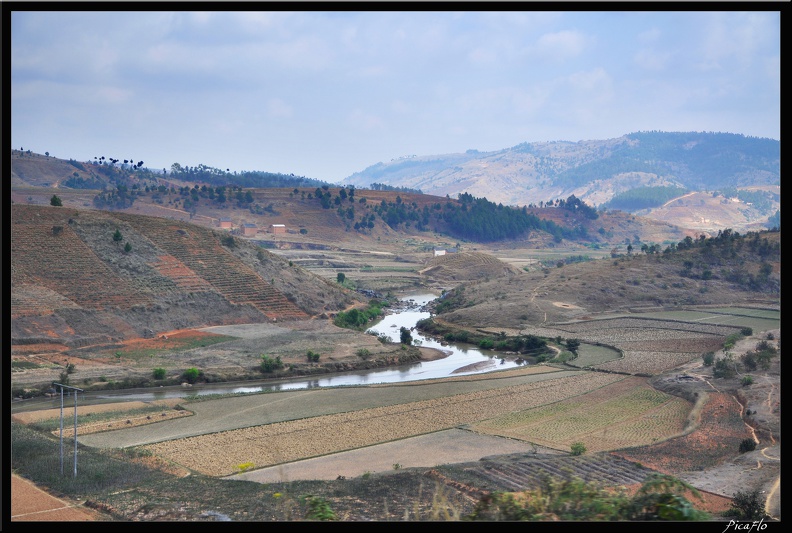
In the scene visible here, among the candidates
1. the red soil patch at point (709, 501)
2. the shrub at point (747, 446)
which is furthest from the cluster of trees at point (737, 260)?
the red soil patch at point (709, 501)

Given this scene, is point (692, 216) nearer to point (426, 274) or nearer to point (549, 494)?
point (426, 274)

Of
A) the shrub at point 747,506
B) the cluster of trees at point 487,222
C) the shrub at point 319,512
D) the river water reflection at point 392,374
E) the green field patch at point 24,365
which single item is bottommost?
the river water reflection at point 392,374

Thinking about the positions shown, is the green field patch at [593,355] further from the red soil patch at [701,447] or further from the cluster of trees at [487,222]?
the cluster of trees at [487,222]

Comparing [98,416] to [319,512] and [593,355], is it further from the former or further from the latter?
[593,355]

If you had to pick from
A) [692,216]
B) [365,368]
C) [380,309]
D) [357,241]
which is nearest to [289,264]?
[380,309]

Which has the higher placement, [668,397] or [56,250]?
[56,250]

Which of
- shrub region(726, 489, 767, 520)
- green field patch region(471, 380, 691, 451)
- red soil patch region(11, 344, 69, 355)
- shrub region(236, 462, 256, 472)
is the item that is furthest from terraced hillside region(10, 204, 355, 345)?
shrub region(726, 489, 767, 520)

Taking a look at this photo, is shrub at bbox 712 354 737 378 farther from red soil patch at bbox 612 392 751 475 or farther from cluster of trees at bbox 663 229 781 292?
cluster of trees at bbox 663 229 781 292

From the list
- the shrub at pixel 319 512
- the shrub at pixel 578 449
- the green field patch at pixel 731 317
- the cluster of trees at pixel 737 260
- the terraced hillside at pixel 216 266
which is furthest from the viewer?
the cluster of trees at pixel 737 260
